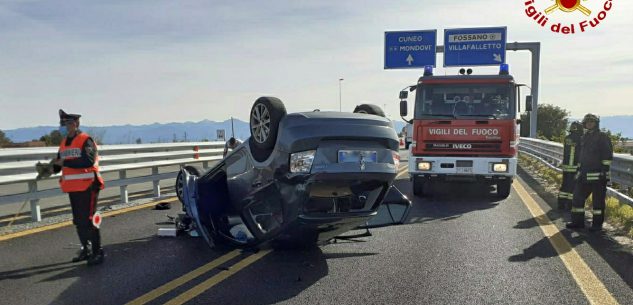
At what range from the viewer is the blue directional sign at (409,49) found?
23.0 m

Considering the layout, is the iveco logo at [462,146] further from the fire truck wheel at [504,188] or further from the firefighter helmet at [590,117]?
the firefighter helmet at [590,117]

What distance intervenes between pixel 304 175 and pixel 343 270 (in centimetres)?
110

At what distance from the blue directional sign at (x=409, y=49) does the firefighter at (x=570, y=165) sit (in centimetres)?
1478

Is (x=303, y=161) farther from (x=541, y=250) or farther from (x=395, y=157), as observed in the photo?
(x=541, y=250)

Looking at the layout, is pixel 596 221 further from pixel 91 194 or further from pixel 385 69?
pixel 385 69

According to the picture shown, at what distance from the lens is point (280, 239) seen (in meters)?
4.84

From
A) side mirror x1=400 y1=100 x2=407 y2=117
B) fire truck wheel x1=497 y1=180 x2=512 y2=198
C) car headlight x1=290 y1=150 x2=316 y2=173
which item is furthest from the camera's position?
side mirror x1=400 y1=100 x2=407 y2=117

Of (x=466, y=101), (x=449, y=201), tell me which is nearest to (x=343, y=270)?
(x=449, y=201)

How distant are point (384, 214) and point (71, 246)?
3.58 m

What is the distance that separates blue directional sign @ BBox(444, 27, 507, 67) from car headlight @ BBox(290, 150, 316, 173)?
20.0 m

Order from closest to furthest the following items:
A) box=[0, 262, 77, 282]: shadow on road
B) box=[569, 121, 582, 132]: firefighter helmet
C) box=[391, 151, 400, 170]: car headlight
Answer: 1. box=[0, 262, 77, 282]: shadow on road
2. box=[391, 151, 400, 170]: car headlight
3. box=[569, 121, 582, 132]: firefighter helmet

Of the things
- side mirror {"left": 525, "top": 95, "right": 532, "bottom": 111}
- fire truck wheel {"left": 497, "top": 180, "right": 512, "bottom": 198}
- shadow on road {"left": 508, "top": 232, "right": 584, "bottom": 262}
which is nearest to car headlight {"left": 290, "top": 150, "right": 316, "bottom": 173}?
shadow on road {"left": 508, "top": 232, "right": 584, "bottom": 262}

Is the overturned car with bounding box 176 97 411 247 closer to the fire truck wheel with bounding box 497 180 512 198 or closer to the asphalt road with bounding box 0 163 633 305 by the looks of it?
the asphalt road with bounding box 0 163 633 305

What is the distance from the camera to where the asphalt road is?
3963 millimetres
